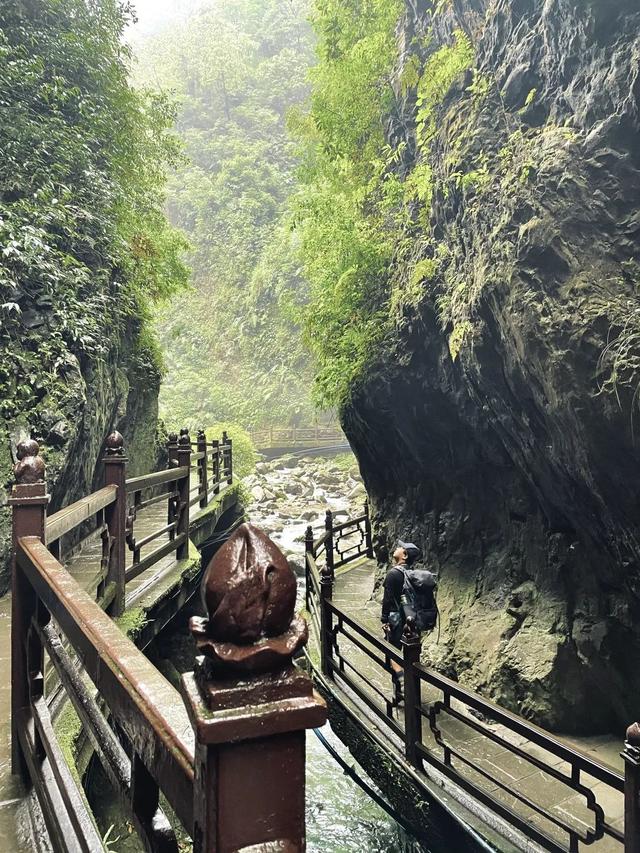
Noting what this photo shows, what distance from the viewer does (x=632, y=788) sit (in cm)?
314

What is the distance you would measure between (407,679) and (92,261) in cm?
805

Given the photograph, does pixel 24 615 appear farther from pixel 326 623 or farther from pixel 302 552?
pixel 302 552

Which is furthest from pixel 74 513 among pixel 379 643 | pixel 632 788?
pixel 632 788

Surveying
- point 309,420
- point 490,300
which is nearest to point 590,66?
point 490,300

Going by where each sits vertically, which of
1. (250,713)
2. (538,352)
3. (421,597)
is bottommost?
(421,597)

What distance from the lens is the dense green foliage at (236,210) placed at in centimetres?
3694

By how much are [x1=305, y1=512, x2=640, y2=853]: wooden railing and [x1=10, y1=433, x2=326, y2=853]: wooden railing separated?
2.76 meters

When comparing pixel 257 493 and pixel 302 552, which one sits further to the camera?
pixel 257 493

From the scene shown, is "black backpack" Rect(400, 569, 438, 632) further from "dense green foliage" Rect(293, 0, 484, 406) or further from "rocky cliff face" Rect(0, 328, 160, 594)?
"dense green foliage" Rect(293, 0, 484, 406)

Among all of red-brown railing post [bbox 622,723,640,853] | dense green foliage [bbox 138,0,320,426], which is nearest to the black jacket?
red-brown railing post [bbox 622,723,640,853]

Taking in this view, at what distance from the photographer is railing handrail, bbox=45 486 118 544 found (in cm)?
305

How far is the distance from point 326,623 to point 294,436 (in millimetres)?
29454

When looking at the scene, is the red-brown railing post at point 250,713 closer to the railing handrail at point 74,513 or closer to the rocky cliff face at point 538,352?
the railing handrail at point 74,513

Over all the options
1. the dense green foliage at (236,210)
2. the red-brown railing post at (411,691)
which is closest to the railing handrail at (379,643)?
the red-brown railing post at (411,691)
